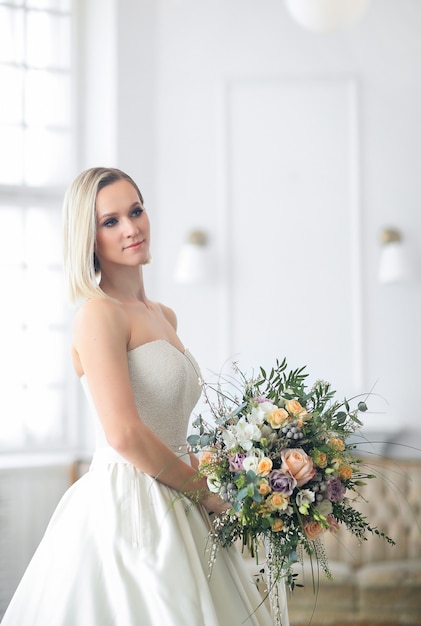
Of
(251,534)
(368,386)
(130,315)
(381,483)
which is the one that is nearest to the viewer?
(251,534)

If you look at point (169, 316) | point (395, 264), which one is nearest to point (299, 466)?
point (169, 316)

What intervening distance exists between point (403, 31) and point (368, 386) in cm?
230

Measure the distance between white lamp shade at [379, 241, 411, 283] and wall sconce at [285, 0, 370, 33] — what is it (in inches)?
56.4

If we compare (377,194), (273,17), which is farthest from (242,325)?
(273,17)

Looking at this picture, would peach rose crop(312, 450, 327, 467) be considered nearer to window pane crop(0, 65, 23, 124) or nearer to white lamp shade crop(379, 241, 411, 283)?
white lamp shade crop(379, 241, 411, 283)

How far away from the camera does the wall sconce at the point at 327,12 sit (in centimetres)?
399

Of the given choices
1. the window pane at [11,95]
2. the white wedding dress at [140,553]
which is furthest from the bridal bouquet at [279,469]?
the window pane at [11,95]

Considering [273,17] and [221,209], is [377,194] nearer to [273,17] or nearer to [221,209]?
[221,209]

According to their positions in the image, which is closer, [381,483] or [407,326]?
[381,483]

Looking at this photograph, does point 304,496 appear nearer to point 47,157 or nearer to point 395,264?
point 395,264

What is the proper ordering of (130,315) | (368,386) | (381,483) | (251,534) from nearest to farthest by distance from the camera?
(251,534) → (130,315) → (381,483) → (368,386)

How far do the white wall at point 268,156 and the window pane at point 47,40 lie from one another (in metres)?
0.42

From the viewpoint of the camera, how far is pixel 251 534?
5.79ft

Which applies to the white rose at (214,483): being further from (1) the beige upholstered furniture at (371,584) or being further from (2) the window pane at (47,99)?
(2) the window pane at (47,99)
